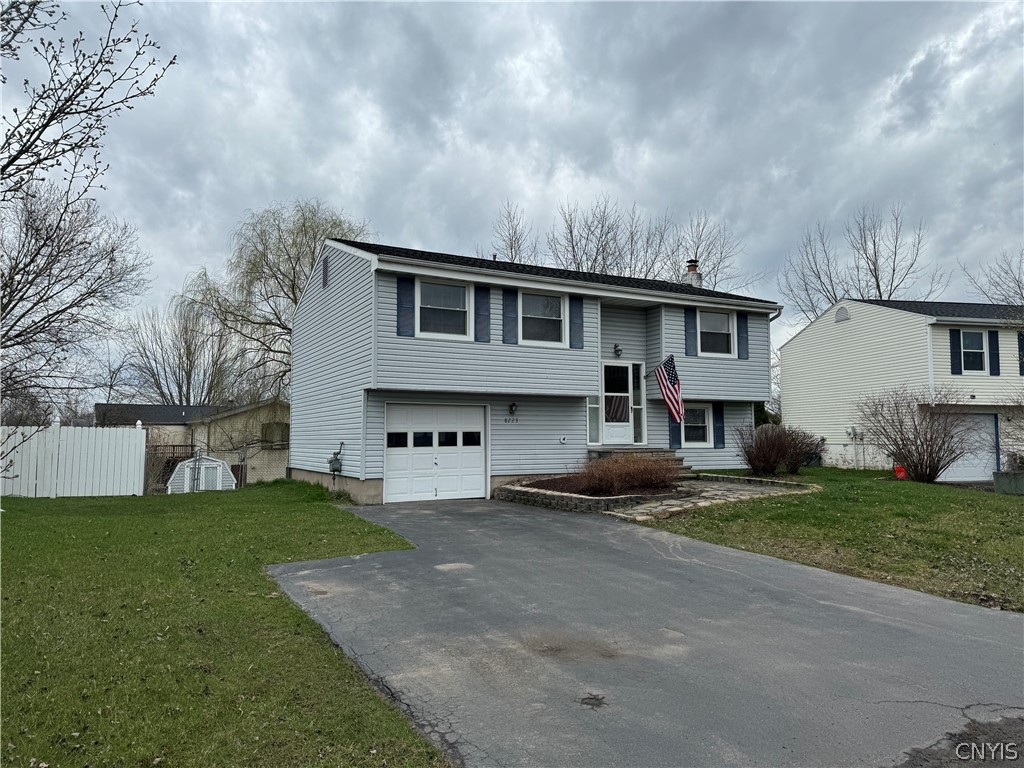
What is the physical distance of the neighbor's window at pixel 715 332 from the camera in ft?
60.2

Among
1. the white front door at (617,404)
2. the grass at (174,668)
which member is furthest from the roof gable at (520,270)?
the grass at (174,668)

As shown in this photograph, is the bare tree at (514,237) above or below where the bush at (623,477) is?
above

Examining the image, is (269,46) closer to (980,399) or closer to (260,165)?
(260,165)

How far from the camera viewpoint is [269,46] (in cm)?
811

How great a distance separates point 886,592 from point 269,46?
9.73 meters

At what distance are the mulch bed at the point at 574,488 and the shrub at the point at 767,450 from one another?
4133mm

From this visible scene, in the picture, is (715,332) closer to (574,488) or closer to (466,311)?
(574,488)

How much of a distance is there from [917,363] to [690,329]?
11.1 meters

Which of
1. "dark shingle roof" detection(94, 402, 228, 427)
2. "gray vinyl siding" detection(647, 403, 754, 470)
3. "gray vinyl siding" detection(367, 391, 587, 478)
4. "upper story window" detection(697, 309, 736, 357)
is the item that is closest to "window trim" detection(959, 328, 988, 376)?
"gray vinyl siding" detection(647, 403, 754, 470)

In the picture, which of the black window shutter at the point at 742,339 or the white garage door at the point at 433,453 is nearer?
the white garage door at the point at 433,453

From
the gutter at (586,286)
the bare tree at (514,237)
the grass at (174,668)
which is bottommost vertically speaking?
the grass at (174,668)

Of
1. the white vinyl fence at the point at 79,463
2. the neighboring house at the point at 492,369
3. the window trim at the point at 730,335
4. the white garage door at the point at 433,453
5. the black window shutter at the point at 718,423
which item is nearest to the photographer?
the neighboring house at the point at 492,369

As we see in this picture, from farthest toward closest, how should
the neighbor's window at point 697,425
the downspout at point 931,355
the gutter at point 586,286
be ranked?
the downspout at point 931,355, the neighbor's window at point 697,425, the gutter at point 586,286

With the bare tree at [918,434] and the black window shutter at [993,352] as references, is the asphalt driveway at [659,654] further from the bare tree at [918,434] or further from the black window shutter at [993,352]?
the black window shutter at [993,352]
